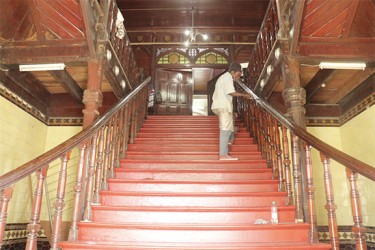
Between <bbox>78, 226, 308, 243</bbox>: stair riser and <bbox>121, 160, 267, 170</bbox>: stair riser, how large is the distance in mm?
1484

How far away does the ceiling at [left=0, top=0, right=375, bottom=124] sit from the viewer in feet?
14.0

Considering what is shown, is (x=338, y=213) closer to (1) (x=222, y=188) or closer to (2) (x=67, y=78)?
(1) (x=222, y=188)

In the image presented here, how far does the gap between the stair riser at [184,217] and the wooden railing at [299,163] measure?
1.13ft

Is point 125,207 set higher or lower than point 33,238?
higher

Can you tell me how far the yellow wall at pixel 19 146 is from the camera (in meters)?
5.38

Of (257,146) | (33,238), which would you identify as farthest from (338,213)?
(33,238)

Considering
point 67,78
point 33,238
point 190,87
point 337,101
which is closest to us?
point 33,238

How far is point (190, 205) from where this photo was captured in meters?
3.58

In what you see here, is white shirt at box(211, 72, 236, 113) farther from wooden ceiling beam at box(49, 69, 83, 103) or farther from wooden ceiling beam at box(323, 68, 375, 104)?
wooden ceiling beam at box(49, 69, 83, 103)

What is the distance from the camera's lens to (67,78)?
575 centimetres

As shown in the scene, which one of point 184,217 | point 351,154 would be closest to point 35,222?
point 184,217

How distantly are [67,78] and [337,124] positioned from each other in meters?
5.24

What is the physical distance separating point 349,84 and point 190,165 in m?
3.29

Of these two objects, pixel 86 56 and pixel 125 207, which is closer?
pixel 125 207
